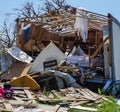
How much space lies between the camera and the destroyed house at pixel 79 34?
496 inches

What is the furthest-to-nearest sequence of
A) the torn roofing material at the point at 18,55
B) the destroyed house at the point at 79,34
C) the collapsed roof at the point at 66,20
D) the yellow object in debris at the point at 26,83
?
the torn roofing material at the point at 18,55 → the collapsed roof at the point at 66,20 → the destroyed house at the point at 79,34 → the yellow object in debris at the point at 26,83

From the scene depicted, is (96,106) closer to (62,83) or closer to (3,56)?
(62,83)

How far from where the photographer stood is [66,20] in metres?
14.2

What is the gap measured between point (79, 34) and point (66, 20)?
997mm

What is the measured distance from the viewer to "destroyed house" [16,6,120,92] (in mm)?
12594

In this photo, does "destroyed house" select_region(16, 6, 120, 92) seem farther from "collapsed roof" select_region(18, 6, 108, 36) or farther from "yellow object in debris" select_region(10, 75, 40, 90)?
"yellow object in debris" select_region(10, 75, 40, 90)

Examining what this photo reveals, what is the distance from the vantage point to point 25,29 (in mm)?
16469

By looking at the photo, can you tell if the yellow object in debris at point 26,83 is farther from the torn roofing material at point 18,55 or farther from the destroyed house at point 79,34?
the torn roofing material at point 18,55

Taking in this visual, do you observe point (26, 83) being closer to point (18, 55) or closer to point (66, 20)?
point (18, 55)

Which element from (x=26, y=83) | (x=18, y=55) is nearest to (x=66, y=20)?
(x=18, y=55)

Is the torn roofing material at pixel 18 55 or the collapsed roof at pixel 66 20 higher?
the collapsed roof at pixel 66 20

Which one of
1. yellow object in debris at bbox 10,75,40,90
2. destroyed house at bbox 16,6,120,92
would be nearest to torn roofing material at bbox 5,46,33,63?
destroyed house at bbox 16,6,120,92

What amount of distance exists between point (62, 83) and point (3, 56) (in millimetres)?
4397

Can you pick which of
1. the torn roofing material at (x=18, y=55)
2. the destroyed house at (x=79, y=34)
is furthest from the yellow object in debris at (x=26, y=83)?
the torn roofing material at (x=18, y=55)
